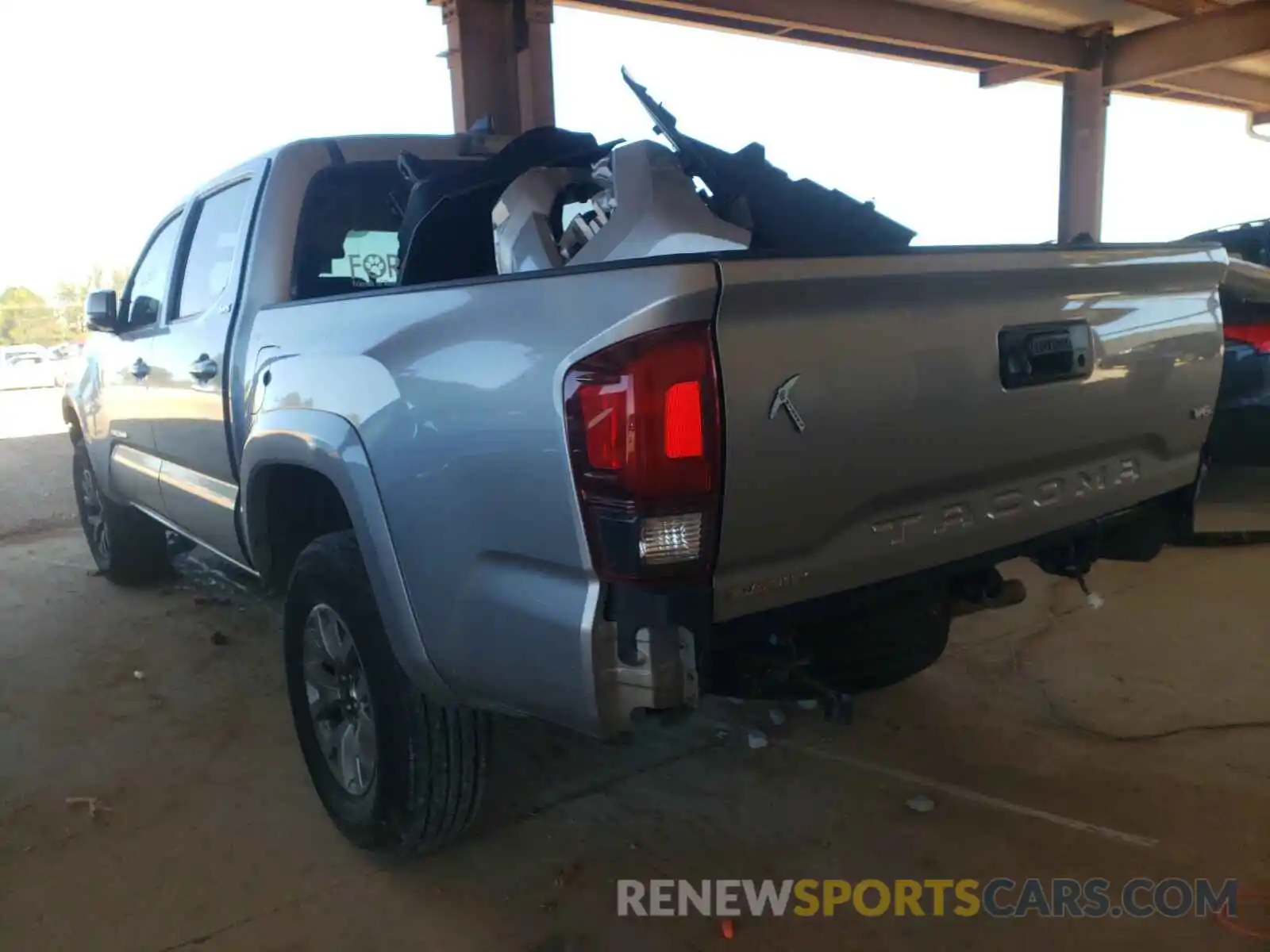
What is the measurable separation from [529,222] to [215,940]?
192cm

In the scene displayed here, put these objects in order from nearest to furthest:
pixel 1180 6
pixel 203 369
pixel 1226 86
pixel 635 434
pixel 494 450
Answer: pixel 635 434
pixel 494 450
pixel 203 369
pixel 1180 6
pixel 1226 86

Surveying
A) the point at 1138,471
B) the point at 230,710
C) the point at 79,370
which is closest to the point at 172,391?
the point at 230,710

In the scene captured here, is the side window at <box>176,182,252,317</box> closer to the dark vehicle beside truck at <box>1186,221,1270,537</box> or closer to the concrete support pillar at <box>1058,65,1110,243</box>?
the dark vehicle beside truck at <box>1186,221,1270,537</box>

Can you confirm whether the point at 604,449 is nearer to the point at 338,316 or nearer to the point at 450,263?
the point at 338,316

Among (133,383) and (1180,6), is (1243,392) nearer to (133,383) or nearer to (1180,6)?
(133,383)

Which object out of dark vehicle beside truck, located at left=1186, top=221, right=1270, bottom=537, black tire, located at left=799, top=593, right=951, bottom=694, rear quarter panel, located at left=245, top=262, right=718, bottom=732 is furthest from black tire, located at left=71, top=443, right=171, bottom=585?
dark vehicle beside truck, located at left=1186, top=221, right=1270, bottom=537

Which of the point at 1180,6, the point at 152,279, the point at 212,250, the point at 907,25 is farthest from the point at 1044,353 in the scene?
the point at 1180,6

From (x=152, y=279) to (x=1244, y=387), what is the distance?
563 centimetres

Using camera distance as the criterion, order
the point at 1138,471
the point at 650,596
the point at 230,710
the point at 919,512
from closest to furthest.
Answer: the point at 650,596 < the point at 919,512 < the point at 1138,471 < the point at 230,710

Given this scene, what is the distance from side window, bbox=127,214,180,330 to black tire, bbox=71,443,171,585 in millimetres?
1189

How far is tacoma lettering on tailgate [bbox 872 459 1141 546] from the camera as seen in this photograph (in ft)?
6.55

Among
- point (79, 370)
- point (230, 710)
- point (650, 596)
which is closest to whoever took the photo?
point (650, 596)

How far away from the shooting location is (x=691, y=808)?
2781 mm

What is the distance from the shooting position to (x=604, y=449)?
1667 mm
